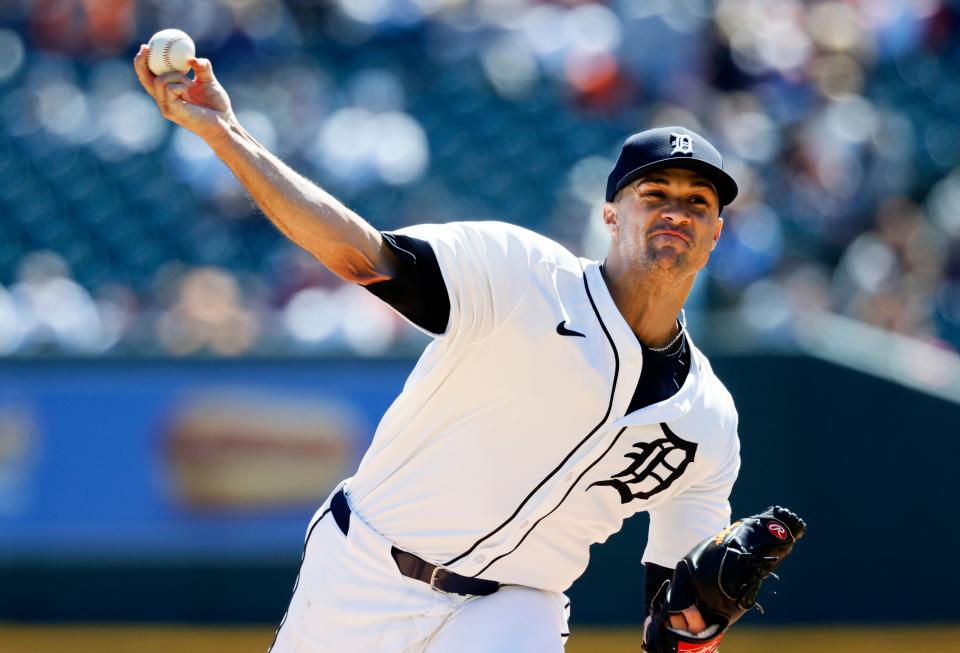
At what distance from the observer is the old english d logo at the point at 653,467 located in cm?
350

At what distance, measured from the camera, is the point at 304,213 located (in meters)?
2.89

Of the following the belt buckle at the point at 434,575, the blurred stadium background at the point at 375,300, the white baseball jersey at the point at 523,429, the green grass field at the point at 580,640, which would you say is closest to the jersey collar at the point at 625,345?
the white baseball jersey at the point at 523,429

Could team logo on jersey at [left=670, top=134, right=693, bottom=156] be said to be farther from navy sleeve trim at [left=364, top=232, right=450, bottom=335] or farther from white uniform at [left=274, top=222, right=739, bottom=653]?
navy sleeve trim at [left=364, top=232, right=450, bottom=335]

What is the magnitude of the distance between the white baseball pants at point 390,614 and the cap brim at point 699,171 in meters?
1.05

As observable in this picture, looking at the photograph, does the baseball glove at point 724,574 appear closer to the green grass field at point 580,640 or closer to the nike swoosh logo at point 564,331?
the nike swoosh logo at point 564,331

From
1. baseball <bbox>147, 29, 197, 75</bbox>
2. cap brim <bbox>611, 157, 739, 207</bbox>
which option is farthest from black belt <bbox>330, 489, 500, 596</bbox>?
baseball <bbox>147, 29, 197, 75</bbox>

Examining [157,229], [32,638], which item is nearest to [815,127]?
[157,229]

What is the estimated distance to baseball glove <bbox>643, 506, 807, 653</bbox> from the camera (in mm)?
3469

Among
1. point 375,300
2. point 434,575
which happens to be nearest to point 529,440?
point 434,575

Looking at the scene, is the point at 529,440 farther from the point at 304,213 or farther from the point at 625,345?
the point at 304,213

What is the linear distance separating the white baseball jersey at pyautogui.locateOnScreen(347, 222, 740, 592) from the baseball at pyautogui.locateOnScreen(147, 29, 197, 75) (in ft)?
2.07

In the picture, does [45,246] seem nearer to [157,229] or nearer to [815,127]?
[157,229]

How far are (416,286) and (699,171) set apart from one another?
81cm

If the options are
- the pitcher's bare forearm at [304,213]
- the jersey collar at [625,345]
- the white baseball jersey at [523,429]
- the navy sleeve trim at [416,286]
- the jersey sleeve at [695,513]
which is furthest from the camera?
the jersey sleeve at [695,513]
